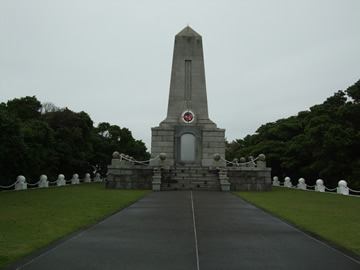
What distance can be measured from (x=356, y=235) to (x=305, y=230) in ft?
3.19

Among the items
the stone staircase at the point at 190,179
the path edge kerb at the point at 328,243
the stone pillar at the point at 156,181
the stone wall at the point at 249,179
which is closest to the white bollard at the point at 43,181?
the stone pillar at the point at 156,181

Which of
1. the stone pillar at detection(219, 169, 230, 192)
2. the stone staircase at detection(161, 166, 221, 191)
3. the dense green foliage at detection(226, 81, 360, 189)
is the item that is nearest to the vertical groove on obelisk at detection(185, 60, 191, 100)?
the stone staircase at detection(161, 166, 221, 191)

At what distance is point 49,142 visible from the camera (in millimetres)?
26188

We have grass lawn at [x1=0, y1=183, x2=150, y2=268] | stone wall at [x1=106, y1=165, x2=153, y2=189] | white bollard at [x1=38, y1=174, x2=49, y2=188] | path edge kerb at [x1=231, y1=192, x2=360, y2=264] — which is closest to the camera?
path edge kerb at [x1=231, y1=192, x2=360, y2=264]

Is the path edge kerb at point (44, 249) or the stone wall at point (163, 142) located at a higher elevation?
the stone wall at point (163, 142)

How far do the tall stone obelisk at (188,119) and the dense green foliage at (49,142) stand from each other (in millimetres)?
8053

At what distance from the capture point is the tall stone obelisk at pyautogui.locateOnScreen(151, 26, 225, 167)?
977 inches

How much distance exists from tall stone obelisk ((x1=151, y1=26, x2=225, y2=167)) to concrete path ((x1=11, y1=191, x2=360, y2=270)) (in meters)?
16.0

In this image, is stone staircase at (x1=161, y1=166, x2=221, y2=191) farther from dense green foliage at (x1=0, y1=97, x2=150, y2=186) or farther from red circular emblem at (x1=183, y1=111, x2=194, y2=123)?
dense green foliage at (x1=0, y1=97, x2=150, y2=186)

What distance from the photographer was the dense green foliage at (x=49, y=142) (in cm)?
1900

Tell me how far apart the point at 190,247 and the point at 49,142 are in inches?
891

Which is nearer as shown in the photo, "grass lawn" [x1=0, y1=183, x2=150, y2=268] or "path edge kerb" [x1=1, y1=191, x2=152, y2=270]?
"path edge kerb" [x1=1, y1=191, x2=152, y2=270]

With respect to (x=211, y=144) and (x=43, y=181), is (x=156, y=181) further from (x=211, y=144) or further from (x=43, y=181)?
(x=43, y=181)

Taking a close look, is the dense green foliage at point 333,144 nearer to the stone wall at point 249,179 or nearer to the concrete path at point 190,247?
the stone wall at point 249,179
